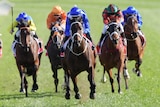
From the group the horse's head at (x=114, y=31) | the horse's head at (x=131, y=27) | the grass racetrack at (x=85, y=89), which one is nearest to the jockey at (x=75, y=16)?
the horse's head at (x=114, y=31)

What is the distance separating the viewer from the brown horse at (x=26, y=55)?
16.1 meters

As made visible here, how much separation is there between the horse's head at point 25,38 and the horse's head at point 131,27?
3.92 m

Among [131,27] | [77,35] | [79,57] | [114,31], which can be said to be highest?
[131,27]

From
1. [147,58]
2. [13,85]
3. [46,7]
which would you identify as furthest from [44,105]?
[46,7]

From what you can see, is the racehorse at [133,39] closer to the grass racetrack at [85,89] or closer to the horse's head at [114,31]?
the grass racetrack at [85,89]

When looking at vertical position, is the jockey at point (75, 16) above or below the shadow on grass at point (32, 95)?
above

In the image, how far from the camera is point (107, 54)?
53.2ft

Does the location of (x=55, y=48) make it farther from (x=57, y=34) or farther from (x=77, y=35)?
(x=77, y=35)

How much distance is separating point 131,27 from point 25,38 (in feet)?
13.8

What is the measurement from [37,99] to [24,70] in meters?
1.18

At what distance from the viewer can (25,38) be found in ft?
52.5

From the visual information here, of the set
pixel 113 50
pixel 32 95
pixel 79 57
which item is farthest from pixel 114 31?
pixel 32 95

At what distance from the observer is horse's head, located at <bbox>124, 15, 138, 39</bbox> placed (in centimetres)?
1822

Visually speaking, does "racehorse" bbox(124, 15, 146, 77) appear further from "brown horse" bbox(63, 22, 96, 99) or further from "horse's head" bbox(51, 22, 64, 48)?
"brown horse" bbox(63, 22, 96, 99)
